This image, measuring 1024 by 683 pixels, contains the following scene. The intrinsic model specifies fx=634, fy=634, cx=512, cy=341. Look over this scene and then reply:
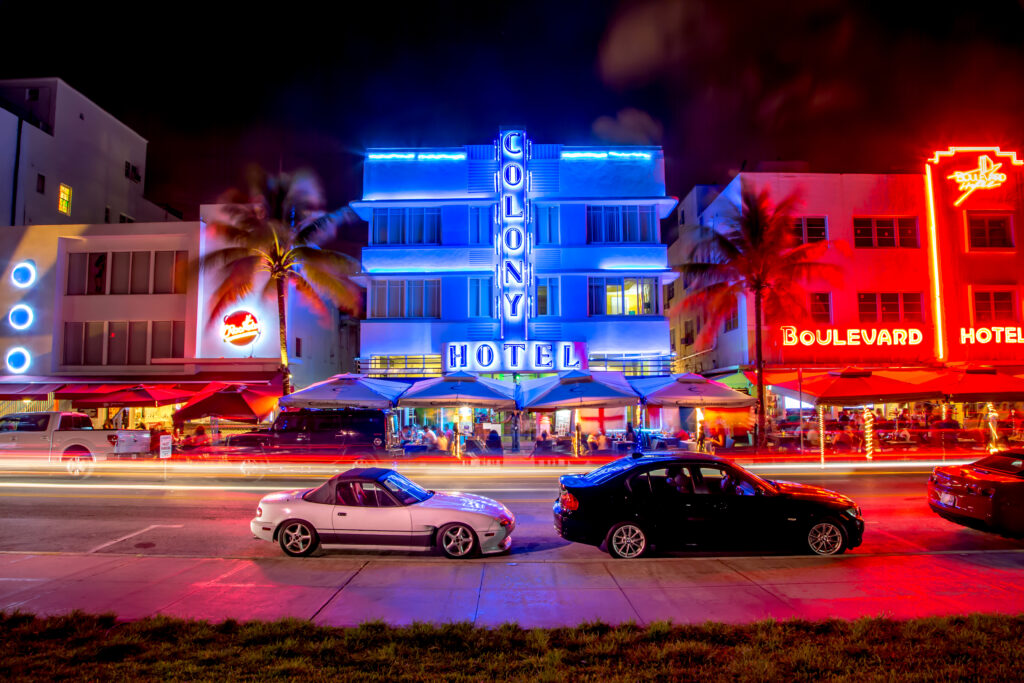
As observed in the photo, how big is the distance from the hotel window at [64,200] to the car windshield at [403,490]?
38.2 m

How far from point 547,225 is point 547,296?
3.68 meters

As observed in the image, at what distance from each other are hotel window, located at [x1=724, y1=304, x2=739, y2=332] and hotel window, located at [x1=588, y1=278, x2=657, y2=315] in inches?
174

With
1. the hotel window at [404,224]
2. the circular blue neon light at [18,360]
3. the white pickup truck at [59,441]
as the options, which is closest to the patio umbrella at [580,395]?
the hotel window at [404,224]

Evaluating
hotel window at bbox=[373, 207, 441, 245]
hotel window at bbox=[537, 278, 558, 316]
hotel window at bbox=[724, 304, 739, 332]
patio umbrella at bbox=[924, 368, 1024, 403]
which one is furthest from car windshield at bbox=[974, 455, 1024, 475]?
hotel window at bbox=[373, 207, 441, 245]

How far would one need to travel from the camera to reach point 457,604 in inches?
289

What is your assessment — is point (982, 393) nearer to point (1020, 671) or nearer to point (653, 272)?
point (653, 272)

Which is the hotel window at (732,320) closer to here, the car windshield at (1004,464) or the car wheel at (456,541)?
the car windshield at (1004,464)

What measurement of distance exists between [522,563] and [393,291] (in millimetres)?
24248

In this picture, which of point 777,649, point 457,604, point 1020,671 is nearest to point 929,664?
point 1020,671

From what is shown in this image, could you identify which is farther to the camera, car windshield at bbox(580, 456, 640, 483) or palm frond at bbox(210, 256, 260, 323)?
palm frond at bbox(210, 256, 260, 323)

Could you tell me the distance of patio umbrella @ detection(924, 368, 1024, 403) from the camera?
2394cm

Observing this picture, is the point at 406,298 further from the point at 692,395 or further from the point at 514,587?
the point at 514,587

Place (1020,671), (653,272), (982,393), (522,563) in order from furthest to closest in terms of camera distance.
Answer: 1. (653,272)
2. (982,393)
3. (522,563)
4. (1020,671)

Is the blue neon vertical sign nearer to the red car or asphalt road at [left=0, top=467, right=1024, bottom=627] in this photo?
asphalt road at [left=0, top=467, right=1024, bottom=627]
